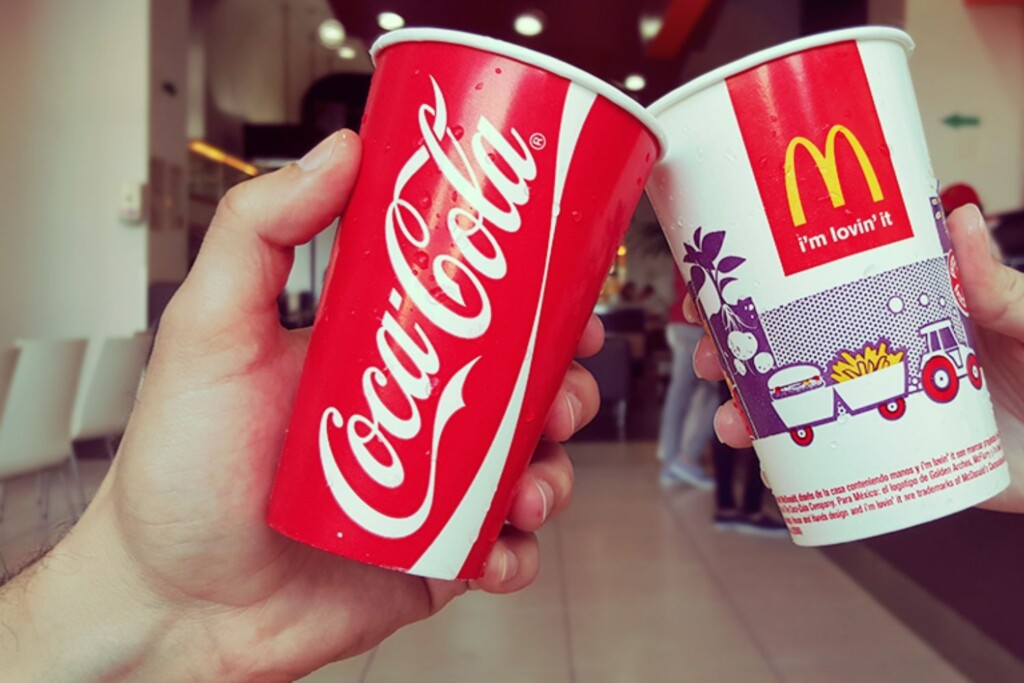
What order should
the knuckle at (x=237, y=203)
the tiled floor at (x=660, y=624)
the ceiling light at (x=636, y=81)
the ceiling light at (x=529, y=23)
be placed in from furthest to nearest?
1. the ceiling light at (x=636, y=81)
2. the ceiling light at (x=529, y=23)
3. the tiled floor at (x=660, y=624)
4. the knuckle at (x=237, y=203)

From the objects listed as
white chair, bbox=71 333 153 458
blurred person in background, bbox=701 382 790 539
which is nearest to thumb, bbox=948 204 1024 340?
blurred person in background, bbox=701 382 790 539

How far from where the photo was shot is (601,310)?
29.1 feet

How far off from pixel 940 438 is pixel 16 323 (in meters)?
5.27

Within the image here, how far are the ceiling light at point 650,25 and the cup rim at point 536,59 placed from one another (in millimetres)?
6545

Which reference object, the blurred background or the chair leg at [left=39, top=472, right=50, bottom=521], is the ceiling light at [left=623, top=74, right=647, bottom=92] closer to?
the blurred background

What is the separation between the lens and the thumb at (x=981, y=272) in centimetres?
70

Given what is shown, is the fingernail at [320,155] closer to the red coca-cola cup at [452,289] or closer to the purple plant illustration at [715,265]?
the red coca-cola cup at [452,289]

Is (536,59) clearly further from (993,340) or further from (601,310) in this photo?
(601,310)

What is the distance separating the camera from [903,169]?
23.2 inches

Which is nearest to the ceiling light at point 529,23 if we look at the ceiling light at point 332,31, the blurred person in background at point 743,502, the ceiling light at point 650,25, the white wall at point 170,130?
the ceiling light at point 650,25

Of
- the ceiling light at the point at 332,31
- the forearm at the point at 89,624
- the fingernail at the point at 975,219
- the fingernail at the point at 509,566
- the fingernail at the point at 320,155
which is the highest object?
the ceiling light at the point at 332,31

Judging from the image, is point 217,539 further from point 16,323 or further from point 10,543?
point 16,323

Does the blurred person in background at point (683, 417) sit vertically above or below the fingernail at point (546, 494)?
below

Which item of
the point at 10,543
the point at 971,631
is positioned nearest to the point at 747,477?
the point at 971,631
